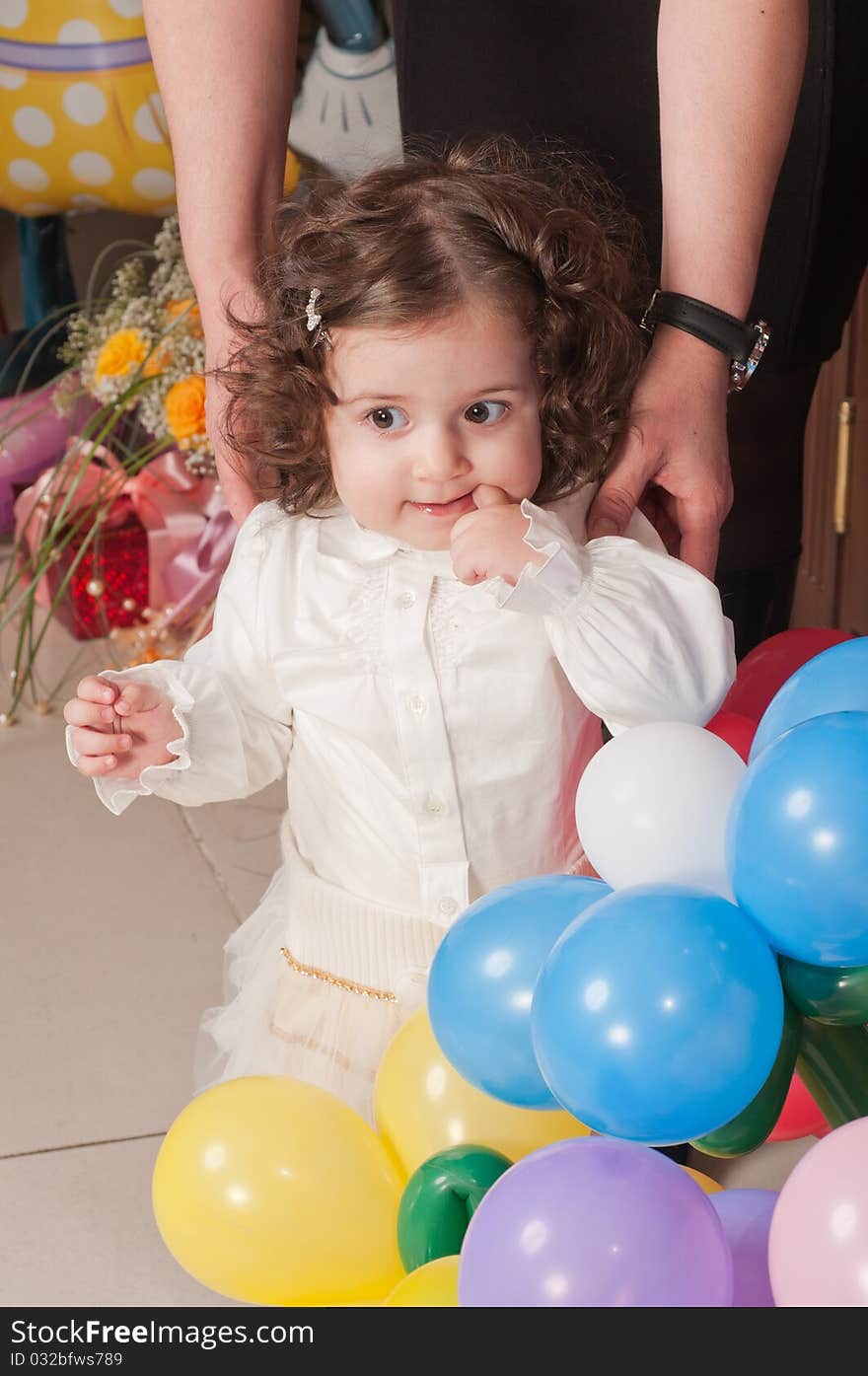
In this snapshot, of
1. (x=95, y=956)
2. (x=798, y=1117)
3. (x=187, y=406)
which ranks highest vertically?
(x=187, y=406)

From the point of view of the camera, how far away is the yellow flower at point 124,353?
2.17 m

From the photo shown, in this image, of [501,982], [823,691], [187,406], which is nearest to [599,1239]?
[501,982]

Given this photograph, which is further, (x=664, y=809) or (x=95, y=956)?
(x=95, y=956)

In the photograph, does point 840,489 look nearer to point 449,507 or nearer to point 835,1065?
point 449,507

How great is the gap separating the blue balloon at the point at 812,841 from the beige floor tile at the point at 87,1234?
60 cm

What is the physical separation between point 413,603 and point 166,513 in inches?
49.9

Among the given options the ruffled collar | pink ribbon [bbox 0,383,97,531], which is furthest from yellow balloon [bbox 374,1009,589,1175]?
pink ribbon [bbox 0,383,97,531]

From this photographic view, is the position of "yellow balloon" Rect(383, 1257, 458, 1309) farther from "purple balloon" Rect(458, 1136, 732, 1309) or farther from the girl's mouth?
the girl's mouth

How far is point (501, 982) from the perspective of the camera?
86 cm

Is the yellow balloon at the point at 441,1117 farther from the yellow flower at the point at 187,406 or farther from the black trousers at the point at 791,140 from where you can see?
the yellow flower at the point at 187,406

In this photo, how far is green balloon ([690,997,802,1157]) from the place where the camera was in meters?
0.81

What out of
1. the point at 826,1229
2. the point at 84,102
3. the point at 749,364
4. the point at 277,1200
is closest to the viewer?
the point at 826,1229

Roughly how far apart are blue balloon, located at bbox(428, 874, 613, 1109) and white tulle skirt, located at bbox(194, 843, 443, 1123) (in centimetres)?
27

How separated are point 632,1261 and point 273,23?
1.02 m
